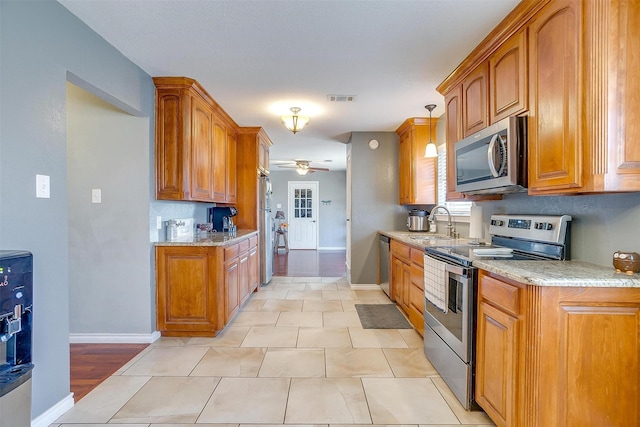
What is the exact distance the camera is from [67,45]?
204 centimetres

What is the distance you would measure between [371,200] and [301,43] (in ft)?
9.88

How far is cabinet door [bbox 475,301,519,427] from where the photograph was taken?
5.18 feet

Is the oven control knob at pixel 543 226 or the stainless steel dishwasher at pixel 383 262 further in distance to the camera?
the stainless steel dishwasher at pixel 383 262

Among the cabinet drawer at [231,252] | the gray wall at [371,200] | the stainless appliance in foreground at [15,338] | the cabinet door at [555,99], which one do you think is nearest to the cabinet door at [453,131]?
the cabinet door at [555,99]

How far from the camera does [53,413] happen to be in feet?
6.19

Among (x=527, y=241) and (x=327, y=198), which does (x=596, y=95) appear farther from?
(x=327, y=198)

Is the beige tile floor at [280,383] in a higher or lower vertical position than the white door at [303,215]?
lower

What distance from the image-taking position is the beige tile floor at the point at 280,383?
6.24ft

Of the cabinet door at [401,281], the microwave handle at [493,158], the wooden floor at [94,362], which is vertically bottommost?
the wooden floor at [94,362]

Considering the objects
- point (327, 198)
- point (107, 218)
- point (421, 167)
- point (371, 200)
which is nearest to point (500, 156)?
point (421, 167)

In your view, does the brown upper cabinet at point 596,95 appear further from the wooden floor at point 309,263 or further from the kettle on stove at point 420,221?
the wooden floor at point 309,263

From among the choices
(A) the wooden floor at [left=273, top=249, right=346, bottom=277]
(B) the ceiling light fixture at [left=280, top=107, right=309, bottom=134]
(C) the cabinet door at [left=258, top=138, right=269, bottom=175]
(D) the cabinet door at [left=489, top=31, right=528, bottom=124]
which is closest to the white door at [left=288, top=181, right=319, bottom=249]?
(A) the wooden floor at [left=273, top=249, right=346, bottom=277]

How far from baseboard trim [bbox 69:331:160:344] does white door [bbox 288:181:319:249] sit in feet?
23.3

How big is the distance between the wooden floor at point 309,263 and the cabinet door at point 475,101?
3945 mm
